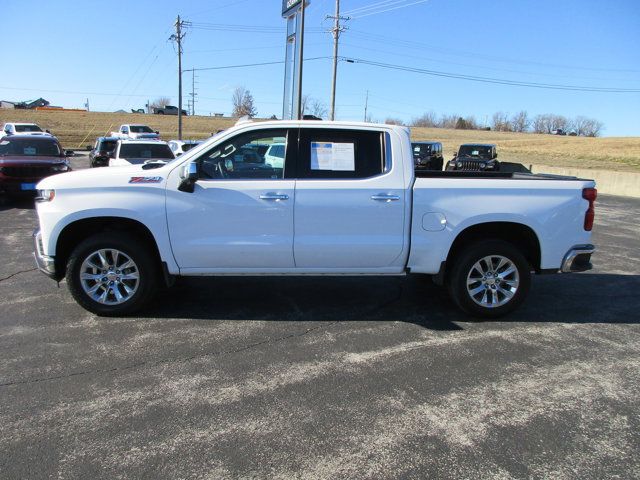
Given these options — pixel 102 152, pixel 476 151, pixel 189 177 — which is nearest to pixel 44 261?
pixel 189 177

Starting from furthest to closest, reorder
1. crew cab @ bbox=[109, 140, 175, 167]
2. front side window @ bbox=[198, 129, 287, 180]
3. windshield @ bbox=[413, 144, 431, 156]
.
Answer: windshield @ bbox=[413, 144, 431, 156] < crew cab @ bbox=[109, 140, 175, 167] < front side window @ bbox=[198, 129, 287, 180]

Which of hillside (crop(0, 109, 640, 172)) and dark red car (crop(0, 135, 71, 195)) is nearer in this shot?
dark red car (crop(0, 135, 71, 195))

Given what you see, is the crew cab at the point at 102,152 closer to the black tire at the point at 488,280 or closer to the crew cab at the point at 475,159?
the crew cab at the point at 475,159

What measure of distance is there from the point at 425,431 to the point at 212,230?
2731 mm

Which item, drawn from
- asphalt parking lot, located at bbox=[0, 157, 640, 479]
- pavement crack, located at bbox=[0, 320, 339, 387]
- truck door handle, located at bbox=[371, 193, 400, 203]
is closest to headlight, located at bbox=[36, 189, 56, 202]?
asphalt parking lot, located at bbox=[0, 157, 640, 479]

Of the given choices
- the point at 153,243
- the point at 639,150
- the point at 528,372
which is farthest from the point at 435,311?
the point at 639,150

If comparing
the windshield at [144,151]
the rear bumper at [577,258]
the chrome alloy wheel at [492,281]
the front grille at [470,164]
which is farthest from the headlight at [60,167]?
the front grille at [470,164]

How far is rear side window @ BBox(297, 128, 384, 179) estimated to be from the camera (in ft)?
16.4

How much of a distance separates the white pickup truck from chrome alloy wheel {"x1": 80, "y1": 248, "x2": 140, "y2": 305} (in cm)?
1

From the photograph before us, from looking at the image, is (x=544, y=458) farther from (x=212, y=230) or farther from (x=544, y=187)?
(x=212, y=230)

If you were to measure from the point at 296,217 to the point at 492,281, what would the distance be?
2.13 m

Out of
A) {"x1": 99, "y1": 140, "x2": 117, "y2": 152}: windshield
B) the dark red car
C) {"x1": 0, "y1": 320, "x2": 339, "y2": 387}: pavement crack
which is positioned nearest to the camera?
{"x1": 0, "y1": 320, "x2": 339, "y2": 387}: pavement crack

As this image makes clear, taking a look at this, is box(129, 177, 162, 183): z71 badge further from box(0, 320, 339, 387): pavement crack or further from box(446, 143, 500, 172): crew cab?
box(446, 143, 500, 172): crew cab

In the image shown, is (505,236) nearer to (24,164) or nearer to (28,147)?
(24,164)
